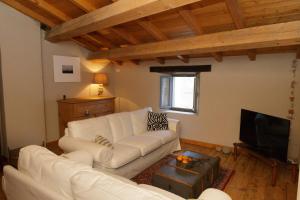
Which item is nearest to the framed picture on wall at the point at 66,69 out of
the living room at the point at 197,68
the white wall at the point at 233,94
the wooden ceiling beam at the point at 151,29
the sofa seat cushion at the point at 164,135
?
the living room at the point at 197,68

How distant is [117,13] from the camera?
2.25 metres

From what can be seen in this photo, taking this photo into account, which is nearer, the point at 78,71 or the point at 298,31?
the point at 298,31

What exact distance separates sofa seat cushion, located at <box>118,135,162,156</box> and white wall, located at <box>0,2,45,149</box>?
200 cm

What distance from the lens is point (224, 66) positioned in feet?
13.0

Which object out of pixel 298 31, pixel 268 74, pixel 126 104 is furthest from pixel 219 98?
pixel 126 104

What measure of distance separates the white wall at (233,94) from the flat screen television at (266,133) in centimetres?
38

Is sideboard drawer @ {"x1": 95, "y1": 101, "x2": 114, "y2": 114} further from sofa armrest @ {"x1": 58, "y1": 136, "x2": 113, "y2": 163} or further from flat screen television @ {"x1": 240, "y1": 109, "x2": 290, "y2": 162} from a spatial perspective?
flat screen television @ {"x1": 240, "y1": 109, "x2": 290, "y2": 162}

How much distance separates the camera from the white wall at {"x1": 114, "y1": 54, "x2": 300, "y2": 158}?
342cm

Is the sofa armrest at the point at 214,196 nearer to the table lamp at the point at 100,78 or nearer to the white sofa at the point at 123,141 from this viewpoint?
the white sofa at the point at 123,141

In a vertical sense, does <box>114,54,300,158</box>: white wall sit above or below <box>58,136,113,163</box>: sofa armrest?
above

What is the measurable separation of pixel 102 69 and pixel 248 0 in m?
3.90

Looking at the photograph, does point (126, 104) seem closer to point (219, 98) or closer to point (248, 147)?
point (219, 98)

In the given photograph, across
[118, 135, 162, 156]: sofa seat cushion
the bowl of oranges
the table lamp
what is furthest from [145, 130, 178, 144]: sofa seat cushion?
the table lamp

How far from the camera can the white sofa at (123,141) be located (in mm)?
2432
